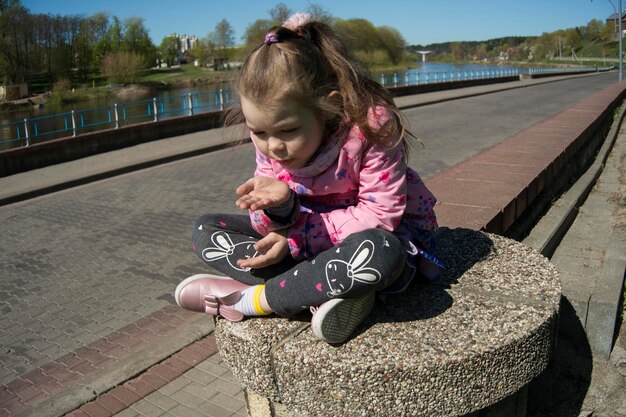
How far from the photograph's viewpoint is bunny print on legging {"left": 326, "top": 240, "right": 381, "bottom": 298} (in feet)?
6.43

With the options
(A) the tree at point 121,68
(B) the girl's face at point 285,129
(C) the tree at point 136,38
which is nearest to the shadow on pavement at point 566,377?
(B) the girl's face at point 285,129

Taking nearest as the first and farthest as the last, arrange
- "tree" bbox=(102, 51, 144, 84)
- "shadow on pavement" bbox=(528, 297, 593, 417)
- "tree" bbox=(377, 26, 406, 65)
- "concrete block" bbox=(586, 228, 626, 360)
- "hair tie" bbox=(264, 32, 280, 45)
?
1. "hair tie" bbox=(264, 32, 280, 45)
2. "shadow on pavement" bbox=(528, 297, 593, 417)
3. "concrete block" bbox=(586, 228, 626, 360)
4. "tree" bbox=(102, 51, 144, 84)
5. "tree" bbox=(377, 26, 406, 65)

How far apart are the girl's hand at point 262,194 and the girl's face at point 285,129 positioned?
15 centimetres

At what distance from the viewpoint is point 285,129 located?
208 cm

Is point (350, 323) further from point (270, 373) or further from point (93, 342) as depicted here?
point (93, 342)

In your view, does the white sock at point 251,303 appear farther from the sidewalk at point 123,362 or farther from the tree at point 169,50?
the tree at point 169,50

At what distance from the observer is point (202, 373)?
3.23m

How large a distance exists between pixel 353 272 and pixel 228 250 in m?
0.61

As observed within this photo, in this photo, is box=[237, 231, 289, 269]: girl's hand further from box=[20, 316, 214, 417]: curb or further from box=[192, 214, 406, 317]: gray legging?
box=[20, 316, 214, 417]: curb

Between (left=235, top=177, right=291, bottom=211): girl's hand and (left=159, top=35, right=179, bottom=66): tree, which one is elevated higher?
(left=159, top=35, right=179, bottom=66): tree

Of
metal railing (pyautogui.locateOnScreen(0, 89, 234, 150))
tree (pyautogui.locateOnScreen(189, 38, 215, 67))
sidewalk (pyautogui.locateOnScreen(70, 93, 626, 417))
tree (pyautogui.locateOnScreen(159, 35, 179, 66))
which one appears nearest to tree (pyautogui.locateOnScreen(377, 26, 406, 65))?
tree (pyautogui.locateOnScreen(189, 38, 215, 67))

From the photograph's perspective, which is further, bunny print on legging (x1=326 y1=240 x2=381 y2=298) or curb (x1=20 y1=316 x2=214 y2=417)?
curb (x1=20 y1=316 x2=214 y2=417)

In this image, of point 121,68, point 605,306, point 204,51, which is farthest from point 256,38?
point 204,51

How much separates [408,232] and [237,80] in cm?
84
